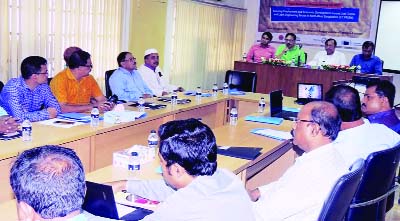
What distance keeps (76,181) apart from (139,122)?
109 inches

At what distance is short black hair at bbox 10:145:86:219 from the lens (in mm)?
1306

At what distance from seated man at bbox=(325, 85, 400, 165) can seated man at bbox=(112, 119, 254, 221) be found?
1305 mm

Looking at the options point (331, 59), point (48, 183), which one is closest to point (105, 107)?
point (48, 183)

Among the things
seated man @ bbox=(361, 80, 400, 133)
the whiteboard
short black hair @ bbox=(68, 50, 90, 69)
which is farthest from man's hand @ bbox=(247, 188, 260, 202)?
the whiteboard

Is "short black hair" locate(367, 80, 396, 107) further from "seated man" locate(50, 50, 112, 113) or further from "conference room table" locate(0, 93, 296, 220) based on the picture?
"seated man" locate(50, 50, 112, 113)

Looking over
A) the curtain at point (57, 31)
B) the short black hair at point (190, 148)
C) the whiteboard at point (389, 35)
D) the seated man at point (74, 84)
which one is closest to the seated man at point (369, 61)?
the whiteboard at point (389, 35)

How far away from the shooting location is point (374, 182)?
2381 mm

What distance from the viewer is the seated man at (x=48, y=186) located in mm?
1306

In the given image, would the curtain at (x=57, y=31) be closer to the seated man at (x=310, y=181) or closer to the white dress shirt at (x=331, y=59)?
the white dress shirt at (x=331, y=59)

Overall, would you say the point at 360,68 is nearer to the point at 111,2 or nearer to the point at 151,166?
the point at 111,2

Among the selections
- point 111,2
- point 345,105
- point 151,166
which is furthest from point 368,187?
point 111,2

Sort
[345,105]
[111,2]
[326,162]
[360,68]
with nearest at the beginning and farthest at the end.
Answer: [326,162] → [345,105] → [111,2] → [360,68]

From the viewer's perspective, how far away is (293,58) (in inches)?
345

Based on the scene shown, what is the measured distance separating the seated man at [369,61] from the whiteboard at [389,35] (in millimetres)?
888
